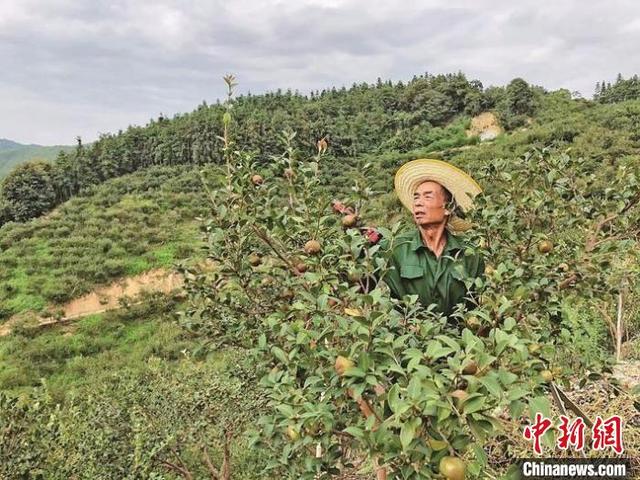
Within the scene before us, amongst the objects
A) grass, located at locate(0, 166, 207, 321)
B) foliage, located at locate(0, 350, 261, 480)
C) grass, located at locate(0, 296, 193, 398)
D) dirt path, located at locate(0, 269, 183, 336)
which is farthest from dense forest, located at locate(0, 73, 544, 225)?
foliage, located at locate(0, 350, 261, 480)

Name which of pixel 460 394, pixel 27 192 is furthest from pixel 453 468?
pixel 27 192

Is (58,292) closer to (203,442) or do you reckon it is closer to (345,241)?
(203,442)

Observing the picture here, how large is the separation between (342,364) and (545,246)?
3.62ft

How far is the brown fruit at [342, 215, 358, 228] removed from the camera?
5.58 feet

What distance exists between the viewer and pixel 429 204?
2324mm

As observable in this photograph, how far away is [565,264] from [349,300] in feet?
2.97

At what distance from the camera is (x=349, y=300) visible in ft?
4.92

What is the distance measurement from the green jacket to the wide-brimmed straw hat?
16 cm

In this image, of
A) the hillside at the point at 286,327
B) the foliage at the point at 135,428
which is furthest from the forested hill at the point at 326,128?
the foliage at the point at 135,428

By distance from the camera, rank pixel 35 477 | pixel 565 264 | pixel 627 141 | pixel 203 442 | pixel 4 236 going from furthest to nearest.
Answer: pixel 4 236 → pixel 627 141 → pixel 203 442 → pixel 35 477 → pixel 565 264

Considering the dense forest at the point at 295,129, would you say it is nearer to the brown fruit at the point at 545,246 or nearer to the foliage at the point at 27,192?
the foliage at the point at 27,192

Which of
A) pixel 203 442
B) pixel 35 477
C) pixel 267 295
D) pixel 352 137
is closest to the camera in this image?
pixel 267 295

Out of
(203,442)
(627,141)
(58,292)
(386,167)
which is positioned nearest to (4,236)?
(58,292)

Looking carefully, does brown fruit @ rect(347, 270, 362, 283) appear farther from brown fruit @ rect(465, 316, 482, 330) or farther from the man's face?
the man's face
